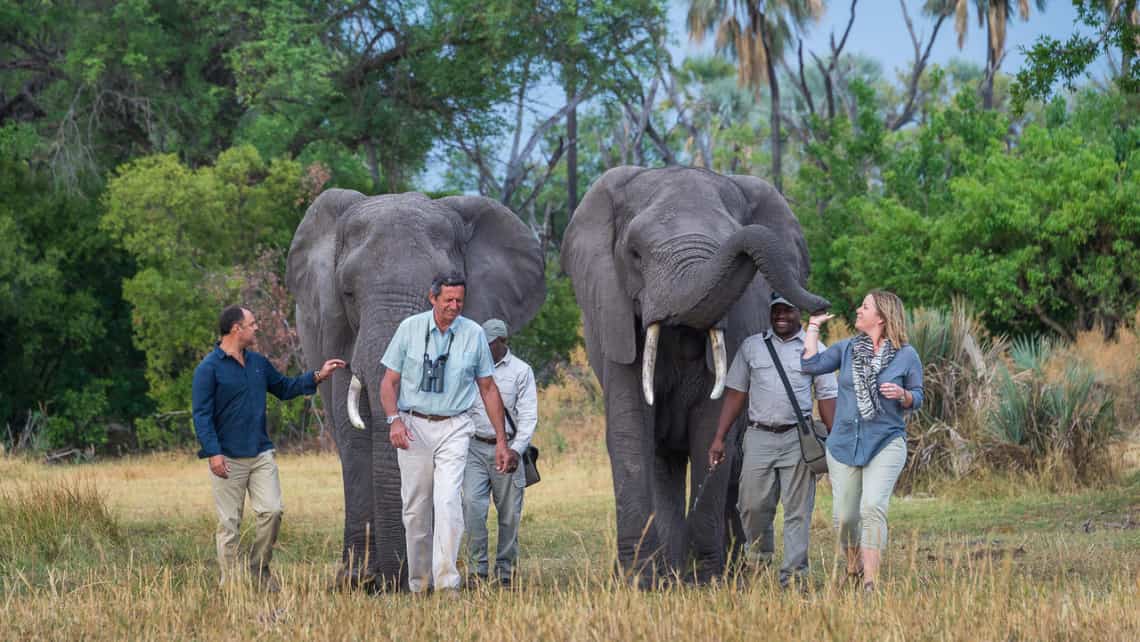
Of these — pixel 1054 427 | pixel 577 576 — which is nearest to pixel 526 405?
pixel 577 576

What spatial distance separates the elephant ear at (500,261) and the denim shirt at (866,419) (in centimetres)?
336

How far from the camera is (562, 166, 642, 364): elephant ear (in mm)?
11328

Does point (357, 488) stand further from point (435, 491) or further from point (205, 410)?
point (435, 491)

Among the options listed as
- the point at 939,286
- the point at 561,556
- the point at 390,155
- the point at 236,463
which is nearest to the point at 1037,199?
the point at 939,286

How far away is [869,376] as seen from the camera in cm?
1009

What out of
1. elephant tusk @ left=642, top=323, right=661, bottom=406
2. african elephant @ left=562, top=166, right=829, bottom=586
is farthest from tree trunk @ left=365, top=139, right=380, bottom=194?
elephant tusk @ left=642, top=323, right=661, bottom=406

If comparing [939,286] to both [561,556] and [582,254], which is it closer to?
[561,556]

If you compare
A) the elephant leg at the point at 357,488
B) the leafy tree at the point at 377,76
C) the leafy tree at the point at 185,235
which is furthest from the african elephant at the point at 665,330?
the leafy tree at the point at 377,76

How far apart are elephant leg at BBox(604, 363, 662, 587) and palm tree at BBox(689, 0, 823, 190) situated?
34.2 m

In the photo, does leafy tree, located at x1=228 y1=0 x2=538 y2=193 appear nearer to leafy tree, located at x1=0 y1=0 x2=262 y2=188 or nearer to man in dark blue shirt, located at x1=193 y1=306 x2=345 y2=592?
leafy tree, located at x1=0 y1=0 x2=262 y2=188

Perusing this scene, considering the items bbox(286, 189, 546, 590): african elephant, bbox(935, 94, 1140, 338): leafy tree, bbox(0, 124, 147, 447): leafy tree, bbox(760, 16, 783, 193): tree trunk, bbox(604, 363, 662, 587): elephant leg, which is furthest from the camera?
bbox(760, 16, 783, 193): tree trunk

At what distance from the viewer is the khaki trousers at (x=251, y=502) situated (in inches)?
429

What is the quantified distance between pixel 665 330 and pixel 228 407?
9.50 feet

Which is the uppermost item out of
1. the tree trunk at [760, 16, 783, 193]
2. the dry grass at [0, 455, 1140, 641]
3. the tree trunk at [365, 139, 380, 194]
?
the tree trunk at [760, 16, 783, 193]
